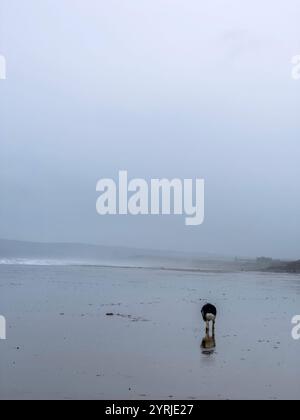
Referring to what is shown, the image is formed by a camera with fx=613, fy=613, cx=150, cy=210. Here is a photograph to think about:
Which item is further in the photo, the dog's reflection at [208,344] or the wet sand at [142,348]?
the dog's reflection at [208,344]

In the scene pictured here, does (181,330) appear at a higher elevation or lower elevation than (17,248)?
lower

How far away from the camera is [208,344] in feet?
31.3

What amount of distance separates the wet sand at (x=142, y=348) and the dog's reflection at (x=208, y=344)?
92 mm

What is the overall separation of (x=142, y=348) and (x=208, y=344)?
1084 mm

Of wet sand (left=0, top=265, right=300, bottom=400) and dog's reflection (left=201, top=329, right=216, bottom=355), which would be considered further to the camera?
dog's reflection (left=201, top=329, right=216, bottom=355)

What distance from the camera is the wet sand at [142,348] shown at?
7.43 metres

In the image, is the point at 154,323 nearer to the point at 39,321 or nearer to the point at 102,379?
the point at 39,321

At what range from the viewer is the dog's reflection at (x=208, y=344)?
9.15m

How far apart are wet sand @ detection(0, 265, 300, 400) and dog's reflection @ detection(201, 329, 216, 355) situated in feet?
0.30

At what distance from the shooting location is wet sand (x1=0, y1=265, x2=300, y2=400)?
7.43m

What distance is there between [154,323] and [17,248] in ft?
100

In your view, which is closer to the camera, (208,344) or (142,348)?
(142,348)
